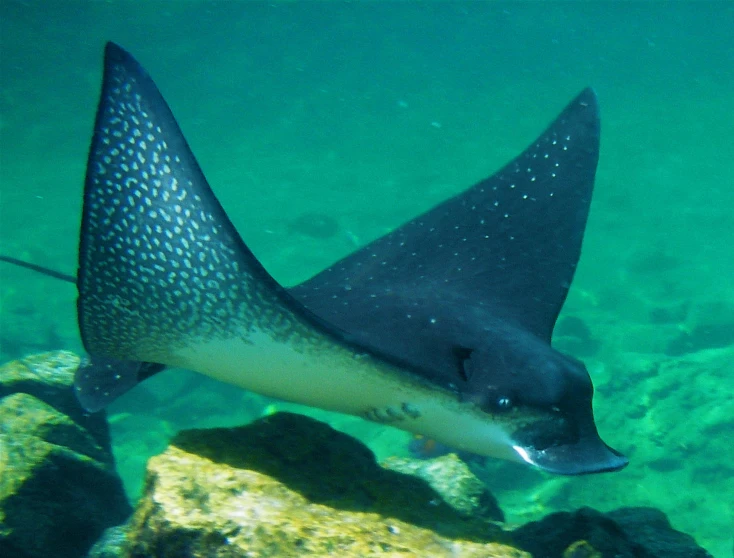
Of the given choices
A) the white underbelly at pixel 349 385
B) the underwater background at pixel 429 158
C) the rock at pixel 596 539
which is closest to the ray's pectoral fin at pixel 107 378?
the white underbelly at pixel 349 385

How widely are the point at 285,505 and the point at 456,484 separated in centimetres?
163

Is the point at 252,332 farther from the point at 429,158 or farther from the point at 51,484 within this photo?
the point at 429,158

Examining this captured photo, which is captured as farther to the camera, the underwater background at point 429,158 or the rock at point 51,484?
the underwater background at point 429,158

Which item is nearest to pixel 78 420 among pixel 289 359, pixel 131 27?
pixel 289 359

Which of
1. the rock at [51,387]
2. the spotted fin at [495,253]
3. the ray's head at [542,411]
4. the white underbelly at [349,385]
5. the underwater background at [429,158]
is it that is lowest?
the rock at [51,387]

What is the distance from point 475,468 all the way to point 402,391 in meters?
5.18

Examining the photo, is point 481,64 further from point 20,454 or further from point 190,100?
point 20,454

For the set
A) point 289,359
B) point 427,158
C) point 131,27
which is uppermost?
point 131,27

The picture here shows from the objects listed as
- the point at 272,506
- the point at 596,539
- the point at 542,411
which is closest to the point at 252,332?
the point at 272,506

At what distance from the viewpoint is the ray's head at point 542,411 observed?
92.1 inches

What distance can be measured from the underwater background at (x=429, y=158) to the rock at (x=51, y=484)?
3574 mm

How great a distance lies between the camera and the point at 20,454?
391 cm

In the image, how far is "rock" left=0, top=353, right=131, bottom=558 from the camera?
3.72m

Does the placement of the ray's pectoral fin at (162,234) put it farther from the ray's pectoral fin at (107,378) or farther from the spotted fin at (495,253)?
the ray's pectoral fin at (107,378)
